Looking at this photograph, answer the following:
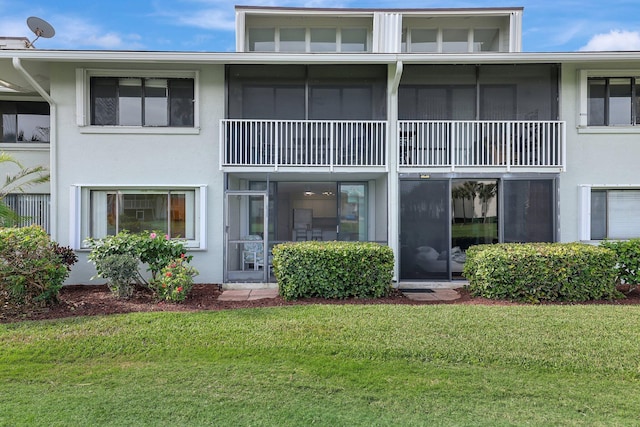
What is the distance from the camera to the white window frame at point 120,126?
8.66 meters

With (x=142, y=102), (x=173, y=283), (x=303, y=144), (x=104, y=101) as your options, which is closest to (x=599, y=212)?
(x=303, y=144)

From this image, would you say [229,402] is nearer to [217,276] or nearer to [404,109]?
[217,276]

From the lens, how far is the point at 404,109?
A: 9.23 metres

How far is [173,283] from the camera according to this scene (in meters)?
7.12

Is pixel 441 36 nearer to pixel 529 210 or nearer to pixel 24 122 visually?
pixel 529 210

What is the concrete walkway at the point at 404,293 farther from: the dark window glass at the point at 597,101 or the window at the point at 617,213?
the dark window glass at the point at 597,101

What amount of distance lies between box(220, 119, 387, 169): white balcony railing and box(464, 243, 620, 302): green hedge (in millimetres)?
3392

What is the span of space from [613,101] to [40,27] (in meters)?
14.1

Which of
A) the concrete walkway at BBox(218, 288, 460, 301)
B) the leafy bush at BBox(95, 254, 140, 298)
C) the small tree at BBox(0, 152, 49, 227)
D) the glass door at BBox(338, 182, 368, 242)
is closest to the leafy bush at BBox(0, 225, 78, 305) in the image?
the leafy bush at BBox(95, 254, 140, 298)

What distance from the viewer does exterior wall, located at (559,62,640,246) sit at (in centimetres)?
887

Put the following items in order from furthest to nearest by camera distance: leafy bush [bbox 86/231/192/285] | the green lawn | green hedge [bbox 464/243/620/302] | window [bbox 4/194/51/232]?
1. window [bbox 4/194/51/232]
2. leafy bush [bbox 86/231/192/285]
3. green hedge [bbox 464/243/620/302]
4. the green lawn

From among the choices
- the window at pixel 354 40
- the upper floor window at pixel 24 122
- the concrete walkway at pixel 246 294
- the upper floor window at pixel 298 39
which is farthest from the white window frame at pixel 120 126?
the window at pixel 354 40

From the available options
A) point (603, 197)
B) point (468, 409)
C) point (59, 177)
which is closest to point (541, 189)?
point (603, 197)

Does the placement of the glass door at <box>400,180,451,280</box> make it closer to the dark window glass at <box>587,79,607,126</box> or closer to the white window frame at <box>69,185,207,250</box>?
the dark window glass at <box>587,79,607,126</box>
